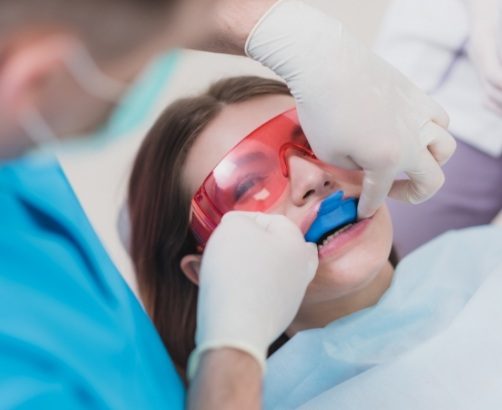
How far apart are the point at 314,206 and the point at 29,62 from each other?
2.08 feet

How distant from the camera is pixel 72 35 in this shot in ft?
1.81

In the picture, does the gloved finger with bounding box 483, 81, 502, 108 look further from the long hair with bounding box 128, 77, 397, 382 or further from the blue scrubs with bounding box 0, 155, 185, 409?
the blue scrubs with bounding box 0, 155, 185, 409

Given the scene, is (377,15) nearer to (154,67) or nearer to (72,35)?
(154,67)

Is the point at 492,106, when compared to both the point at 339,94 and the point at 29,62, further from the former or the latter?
the point at 29,62

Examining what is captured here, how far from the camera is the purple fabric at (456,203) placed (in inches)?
63.9

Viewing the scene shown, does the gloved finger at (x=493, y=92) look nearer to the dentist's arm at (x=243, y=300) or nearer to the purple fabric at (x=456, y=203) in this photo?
the purple fabric at (x=456, y=203)

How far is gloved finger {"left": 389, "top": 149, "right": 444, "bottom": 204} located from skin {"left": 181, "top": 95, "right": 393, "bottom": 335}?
4cm

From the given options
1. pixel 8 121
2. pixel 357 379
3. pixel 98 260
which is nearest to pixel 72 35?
pixel 8 121

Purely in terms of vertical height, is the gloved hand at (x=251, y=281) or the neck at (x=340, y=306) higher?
the gloved hand at (x=251, y=281)

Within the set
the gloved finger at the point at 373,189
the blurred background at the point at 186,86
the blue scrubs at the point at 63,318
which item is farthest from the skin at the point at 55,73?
the blurred background at the point at 186,86

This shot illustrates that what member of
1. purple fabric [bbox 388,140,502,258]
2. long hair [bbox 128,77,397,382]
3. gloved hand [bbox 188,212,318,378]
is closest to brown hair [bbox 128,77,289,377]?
long hair [bbox 128,77,397,382]

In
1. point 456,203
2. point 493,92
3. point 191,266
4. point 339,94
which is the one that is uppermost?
point 339,94

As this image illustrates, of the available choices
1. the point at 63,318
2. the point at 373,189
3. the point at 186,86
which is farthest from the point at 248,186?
the point at 186,86

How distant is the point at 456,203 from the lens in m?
1.64
